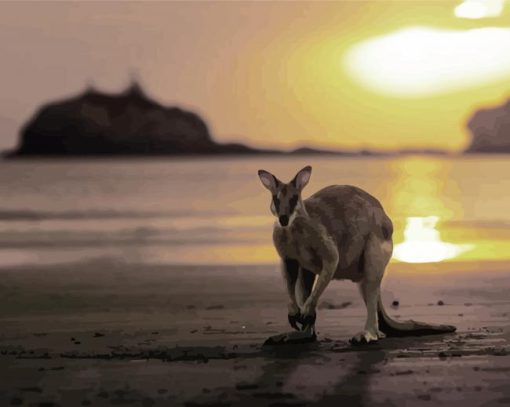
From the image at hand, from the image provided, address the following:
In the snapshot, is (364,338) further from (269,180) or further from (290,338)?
(269,180)

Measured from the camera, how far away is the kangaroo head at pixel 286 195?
6570 millimetres

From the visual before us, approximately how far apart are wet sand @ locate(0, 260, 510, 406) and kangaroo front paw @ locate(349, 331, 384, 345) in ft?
0.25

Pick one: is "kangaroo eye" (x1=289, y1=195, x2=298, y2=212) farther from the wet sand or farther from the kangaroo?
the wet sand

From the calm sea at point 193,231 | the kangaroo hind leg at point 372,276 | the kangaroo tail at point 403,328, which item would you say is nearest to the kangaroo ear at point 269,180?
the kangaroo hind leg at point 372,276

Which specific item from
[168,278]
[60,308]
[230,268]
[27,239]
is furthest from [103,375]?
[27,239]

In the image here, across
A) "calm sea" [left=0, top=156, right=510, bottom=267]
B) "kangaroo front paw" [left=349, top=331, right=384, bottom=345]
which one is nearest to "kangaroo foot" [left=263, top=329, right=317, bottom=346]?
"kangaroo front paw" [left=349, top=331, right=384, bottom=345]

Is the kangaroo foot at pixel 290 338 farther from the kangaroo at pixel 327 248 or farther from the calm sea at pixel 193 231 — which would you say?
the calm sea at pixel 193 231

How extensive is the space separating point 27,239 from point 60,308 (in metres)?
8.51

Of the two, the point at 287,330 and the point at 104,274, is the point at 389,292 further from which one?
the point at 104,274

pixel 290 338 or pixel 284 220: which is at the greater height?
pixel 284 220

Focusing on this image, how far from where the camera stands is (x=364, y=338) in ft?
22.4

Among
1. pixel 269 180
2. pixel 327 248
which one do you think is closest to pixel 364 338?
pixel 327 248

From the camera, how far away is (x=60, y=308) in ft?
29.4

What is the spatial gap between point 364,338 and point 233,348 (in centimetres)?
78
